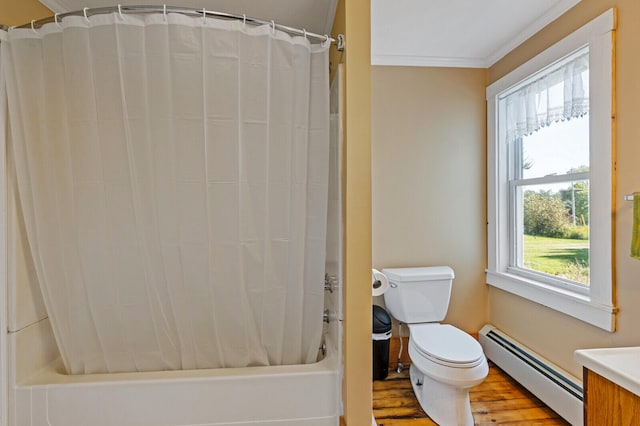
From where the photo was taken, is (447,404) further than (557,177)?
No

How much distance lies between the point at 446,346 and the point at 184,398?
1391 millimetres

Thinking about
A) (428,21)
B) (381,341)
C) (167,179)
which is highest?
(428,21)

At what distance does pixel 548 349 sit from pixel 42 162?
2.77 m

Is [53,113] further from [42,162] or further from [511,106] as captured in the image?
[511,106]

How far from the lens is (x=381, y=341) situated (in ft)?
8.00

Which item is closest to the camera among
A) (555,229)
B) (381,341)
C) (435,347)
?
(435,347)

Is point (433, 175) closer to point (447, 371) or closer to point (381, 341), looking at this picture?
point (381, 341)

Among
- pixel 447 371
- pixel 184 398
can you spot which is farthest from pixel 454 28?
pixel 184 398

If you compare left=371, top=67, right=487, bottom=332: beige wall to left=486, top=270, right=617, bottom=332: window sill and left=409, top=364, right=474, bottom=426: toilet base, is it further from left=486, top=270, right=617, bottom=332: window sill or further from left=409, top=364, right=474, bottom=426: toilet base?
left=409, top=364, right=474, bottom=426: toilet base

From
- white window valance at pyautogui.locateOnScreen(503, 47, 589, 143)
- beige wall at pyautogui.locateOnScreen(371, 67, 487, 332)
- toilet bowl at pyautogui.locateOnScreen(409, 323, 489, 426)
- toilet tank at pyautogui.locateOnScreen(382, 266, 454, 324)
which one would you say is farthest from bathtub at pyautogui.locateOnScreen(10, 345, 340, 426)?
white window valance at pyautogui.locateOnScreen(503, 47, 589, 143)

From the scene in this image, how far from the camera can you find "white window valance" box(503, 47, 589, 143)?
1976 mm

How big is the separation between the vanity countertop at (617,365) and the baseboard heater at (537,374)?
99cm

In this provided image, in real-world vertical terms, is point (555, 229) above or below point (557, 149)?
below

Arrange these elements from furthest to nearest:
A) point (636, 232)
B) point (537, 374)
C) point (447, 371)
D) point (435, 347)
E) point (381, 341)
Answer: point (381, 341) < point (537, 374) < point (435, 347) < point (447, 371) < point (636, 232)
